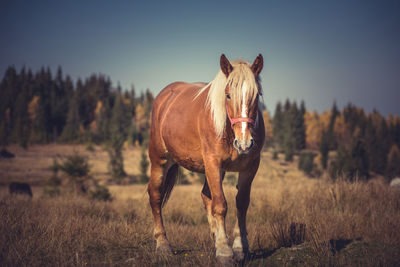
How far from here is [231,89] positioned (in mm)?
3076

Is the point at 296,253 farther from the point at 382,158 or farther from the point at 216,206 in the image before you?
the point at 382,158

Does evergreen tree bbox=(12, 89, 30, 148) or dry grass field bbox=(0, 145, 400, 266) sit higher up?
evergreen tree bbox=(12, 89, 30, 148)

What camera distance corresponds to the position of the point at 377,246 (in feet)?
13.1

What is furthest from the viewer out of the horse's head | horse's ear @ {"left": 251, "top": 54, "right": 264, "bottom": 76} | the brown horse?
horse's ear @ {"left": 251, "top": 54, "right": 264, "bottom": 76}

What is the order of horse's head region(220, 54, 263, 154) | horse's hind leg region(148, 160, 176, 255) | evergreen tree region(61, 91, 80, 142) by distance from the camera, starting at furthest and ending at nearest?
evergreen tree region(61, 91, 80, 142) < horse's hind leg region(148, 160, 176, 255) < horse's head region(220, 54, 263, 154)

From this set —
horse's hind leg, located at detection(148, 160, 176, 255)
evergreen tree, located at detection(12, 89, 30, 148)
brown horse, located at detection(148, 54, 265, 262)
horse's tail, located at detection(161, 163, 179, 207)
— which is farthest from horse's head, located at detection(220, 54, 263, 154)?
evergreen tree, located at detection(12, 89, 30, 148)

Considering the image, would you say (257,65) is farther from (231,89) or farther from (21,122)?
(21,122)

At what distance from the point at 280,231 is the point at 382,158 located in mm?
59677

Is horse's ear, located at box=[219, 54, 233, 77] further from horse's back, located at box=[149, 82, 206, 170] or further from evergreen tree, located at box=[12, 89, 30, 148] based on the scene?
evergreen tree, located at box=[12, 89, 30, 148]

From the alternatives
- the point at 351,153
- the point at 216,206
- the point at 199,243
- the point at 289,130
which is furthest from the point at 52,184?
the point at 289,130

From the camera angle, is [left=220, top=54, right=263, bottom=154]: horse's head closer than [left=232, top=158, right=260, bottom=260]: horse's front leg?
Yes

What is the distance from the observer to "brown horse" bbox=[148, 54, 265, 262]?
3.01m

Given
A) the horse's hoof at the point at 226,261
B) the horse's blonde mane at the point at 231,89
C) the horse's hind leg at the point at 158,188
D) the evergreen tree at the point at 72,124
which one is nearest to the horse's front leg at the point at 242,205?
the horse's hoof at the point at 226,261

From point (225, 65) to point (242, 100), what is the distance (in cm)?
56
